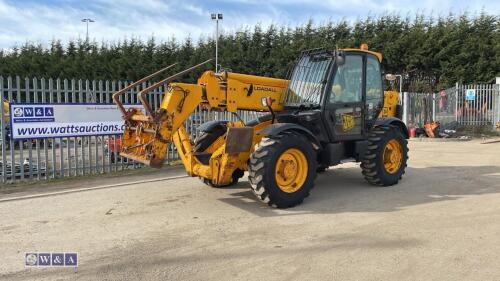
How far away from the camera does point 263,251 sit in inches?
198

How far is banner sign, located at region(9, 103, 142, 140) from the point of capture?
9188 mm

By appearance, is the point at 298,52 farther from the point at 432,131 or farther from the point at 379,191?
the point at 379,191

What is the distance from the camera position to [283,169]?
267 inches

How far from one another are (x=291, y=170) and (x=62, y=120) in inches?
217

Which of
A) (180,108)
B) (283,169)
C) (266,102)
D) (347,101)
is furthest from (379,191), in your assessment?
(180,108)

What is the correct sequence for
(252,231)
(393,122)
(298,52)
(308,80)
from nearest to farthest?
(252,231)
(308,80)
(393,122)
(298,52)

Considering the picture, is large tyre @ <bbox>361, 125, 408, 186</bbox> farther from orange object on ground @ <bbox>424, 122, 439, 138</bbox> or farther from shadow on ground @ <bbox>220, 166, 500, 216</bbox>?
orange object on ground @ <bbox>424, 122, 439, 138</bbox>

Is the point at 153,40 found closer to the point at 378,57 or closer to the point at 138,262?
the point at 378,57

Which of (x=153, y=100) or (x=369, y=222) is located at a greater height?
(x=153, y=100)

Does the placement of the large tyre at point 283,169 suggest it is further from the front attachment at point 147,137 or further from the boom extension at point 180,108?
the front attachment at point 147,137

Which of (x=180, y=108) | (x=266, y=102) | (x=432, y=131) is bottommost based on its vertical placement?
(x=432, y=131)

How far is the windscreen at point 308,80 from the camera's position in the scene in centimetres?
755

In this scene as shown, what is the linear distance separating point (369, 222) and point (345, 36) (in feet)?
87.9

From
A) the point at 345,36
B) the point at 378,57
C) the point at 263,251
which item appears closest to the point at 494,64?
the point at 345,36
